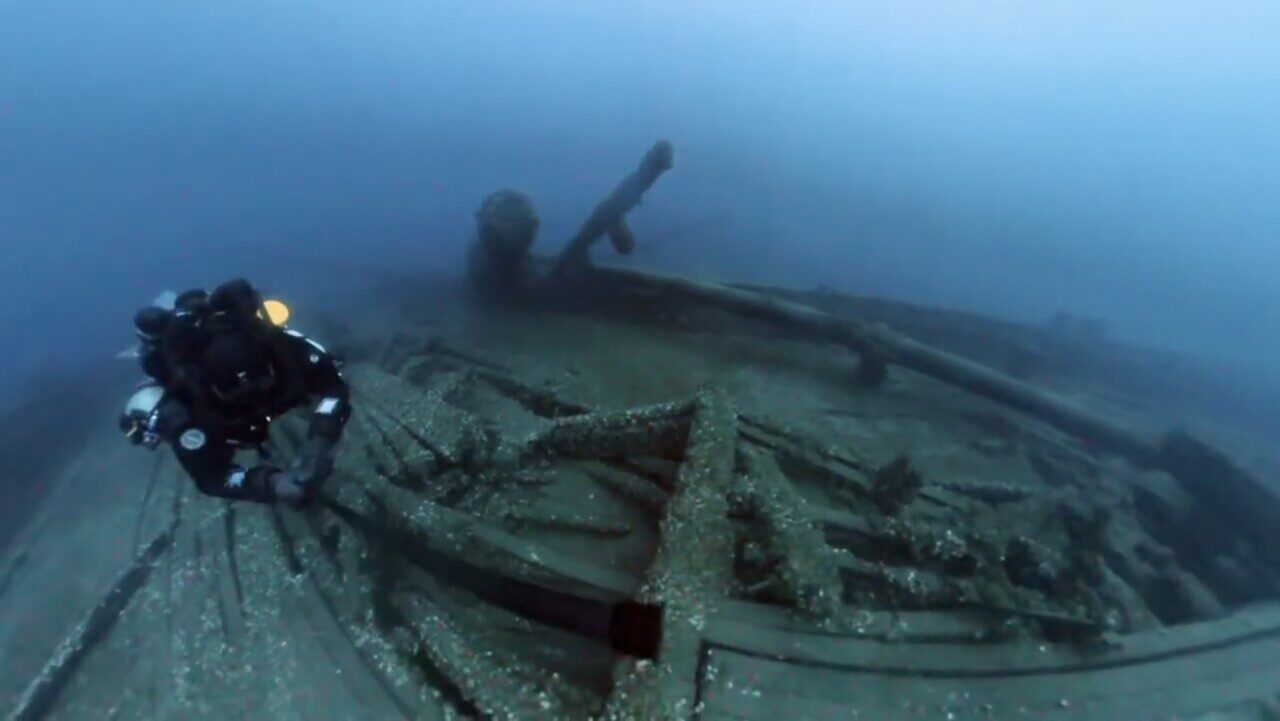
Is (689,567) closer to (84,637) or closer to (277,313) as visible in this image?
(277,313)

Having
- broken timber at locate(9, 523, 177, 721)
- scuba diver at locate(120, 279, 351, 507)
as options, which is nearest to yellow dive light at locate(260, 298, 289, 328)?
scuba diver at locate(120, 279, 351, 507)

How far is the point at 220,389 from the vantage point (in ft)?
14.5

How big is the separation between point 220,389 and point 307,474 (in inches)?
31.8

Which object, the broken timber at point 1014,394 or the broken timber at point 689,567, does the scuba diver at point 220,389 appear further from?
the broken timber at point 1014,394

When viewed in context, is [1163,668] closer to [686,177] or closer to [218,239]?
[686,177]

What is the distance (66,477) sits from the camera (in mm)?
7301

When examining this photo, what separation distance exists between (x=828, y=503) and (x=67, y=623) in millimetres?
5635

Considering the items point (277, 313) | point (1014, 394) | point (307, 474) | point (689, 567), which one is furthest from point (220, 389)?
point (1014, 394)

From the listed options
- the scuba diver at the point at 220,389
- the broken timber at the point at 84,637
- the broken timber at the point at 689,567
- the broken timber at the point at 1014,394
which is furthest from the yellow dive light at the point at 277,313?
the broken timber at the point at 1014,394

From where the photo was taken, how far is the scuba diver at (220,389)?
4.31 meters

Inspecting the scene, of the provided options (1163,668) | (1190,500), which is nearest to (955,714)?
(1163,668)

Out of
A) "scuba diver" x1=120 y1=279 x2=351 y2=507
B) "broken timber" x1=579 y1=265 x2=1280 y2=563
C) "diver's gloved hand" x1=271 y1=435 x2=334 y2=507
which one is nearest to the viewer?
"scuba diver" x1=120 y1=279 x2=351 y2=507

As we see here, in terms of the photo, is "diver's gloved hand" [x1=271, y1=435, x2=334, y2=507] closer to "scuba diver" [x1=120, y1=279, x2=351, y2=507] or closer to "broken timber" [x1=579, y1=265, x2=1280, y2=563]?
"scuba diver" [x1=120, y1=279, x2=351, y2=507]

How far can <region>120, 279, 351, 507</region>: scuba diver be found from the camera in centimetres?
431
